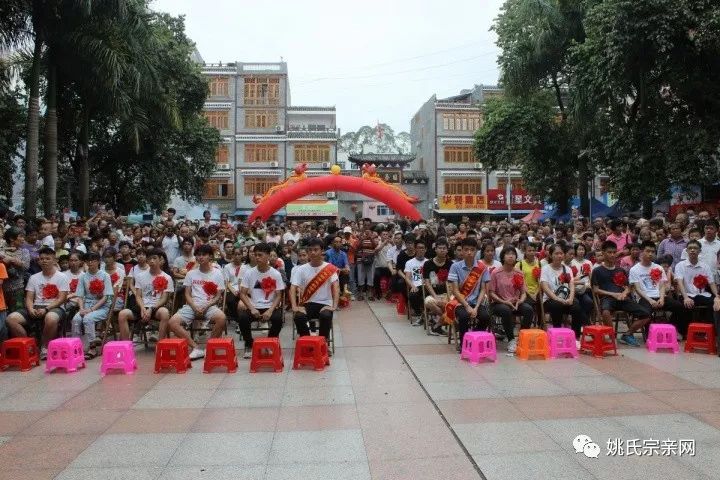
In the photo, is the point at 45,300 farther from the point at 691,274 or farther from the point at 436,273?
the point at 691,274

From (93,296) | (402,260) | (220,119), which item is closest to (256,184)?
(220,119)

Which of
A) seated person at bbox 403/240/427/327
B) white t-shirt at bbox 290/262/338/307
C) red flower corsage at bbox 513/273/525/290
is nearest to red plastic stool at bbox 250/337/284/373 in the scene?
white t-shirt at bbox 290/262/338/307

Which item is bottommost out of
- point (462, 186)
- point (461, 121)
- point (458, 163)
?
point (462, 186)

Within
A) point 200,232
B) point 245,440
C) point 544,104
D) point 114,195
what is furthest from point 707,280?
point 114,195

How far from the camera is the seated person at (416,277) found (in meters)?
9.33

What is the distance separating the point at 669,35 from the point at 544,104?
1086 centimetres

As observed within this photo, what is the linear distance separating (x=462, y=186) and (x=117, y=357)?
37699 mm

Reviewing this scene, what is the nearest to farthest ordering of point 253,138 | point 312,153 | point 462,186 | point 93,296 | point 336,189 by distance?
point 93,296
point 336,189
point 253,138
point 312,153
point 462,186

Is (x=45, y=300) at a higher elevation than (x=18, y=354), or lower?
higher

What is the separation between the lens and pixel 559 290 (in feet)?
25.6

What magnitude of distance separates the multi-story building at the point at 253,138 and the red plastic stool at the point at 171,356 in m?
34.2

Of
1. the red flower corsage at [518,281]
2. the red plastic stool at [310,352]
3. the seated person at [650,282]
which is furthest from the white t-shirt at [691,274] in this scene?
the red plastic stool at [310,352]

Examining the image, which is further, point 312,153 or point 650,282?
point 312,153

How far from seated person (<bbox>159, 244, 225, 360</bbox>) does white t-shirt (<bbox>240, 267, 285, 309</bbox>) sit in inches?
14.7
